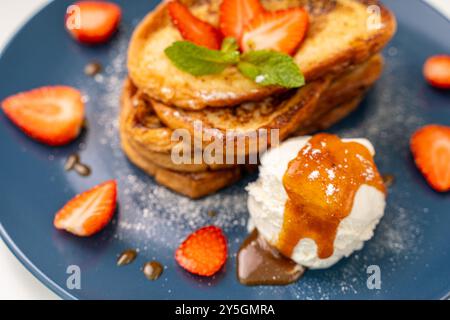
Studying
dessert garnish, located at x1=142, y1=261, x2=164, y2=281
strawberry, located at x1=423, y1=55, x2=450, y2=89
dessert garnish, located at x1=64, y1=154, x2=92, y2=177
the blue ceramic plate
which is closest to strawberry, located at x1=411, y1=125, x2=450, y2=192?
the blue ceramic plate

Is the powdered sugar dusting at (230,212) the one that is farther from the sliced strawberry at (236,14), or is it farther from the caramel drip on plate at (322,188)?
the sliced strawberry at (236,14)

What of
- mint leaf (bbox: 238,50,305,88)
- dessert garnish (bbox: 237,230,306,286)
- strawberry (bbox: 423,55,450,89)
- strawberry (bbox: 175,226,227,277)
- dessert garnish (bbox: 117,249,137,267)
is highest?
mint leaf (bbox: 238,50,305,88)

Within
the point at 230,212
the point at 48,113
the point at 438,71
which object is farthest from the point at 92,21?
the point at 438,71

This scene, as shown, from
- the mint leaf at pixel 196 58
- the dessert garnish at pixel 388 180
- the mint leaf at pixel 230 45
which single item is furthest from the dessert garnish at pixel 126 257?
the dessert garnish at pixel 388 180

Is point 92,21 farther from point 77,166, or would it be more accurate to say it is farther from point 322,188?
point 322,188

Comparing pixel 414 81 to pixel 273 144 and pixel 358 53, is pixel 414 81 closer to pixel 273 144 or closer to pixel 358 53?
pixel 358 53

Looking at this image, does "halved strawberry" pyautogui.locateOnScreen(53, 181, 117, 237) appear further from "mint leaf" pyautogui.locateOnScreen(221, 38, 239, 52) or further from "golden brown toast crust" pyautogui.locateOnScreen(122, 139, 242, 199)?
"mint leaf" pyautogui.locateOnScreen(221, 38, 239, 52)

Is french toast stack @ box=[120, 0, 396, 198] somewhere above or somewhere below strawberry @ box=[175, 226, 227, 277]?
above
